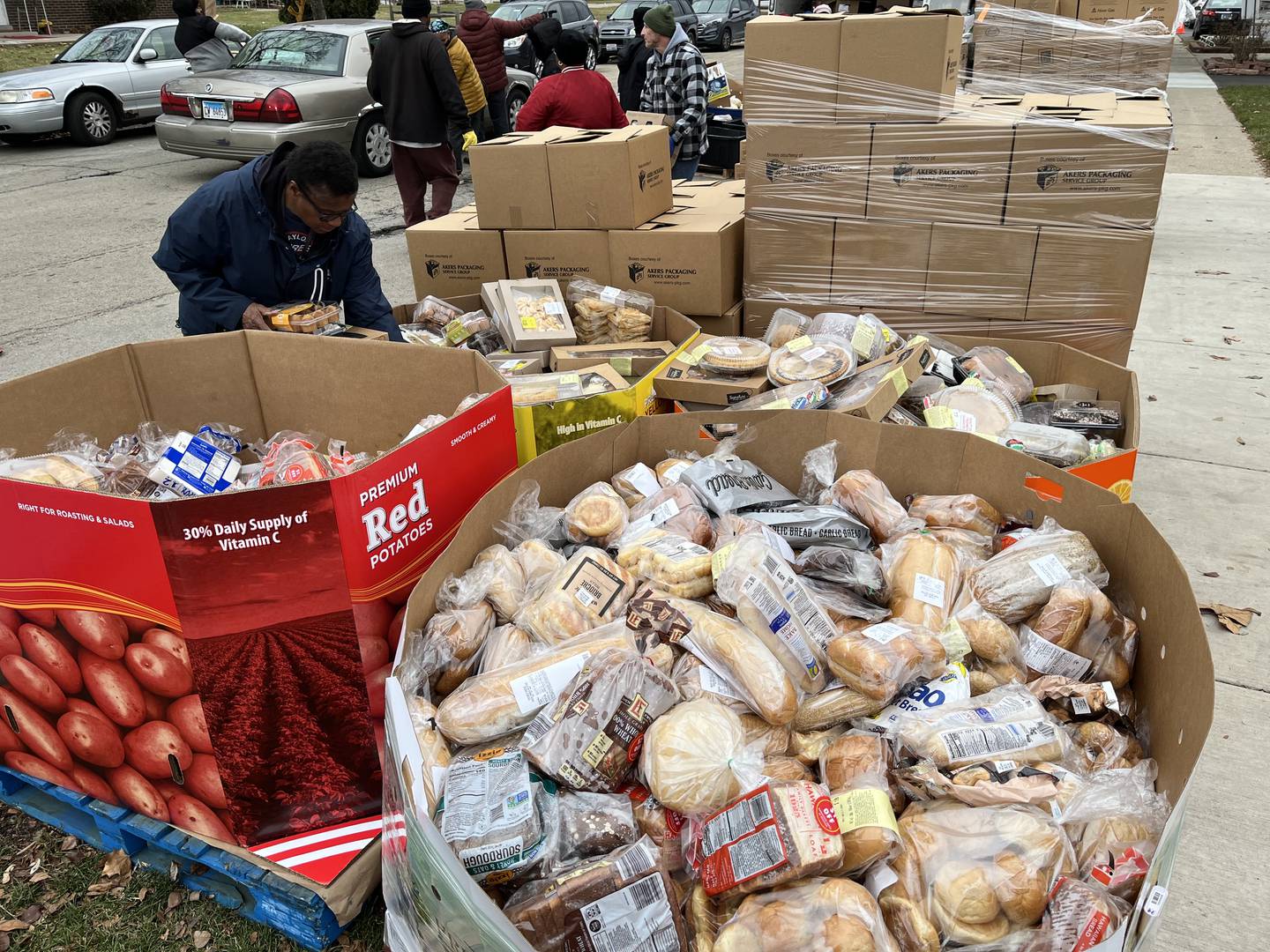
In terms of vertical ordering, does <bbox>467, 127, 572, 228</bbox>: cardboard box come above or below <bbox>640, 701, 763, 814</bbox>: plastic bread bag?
above

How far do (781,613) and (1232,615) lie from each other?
2.18 m

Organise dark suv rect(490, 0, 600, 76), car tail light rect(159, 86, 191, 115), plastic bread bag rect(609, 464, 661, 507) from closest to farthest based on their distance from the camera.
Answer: plastic bread bag rect(609, 464, 661, 507)
car tail light rect(159, 86, 191, 115)
dark suv rect(490, 0, 600, 76)

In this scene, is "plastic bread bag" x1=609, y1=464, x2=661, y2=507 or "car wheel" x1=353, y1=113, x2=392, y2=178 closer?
"plastic bread bag" x1=609, y1=464, x2=661, y2=507

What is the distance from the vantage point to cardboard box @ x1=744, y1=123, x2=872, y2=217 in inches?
142

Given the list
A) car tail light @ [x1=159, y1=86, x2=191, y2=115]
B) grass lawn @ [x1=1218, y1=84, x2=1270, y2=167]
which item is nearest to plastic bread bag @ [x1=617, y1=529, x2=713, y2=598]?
car tail light @ [x1=159, y1=86, x2=191, y2=115]

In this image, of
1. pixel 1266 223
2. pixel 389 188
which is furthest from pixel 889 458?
pixel 389 188

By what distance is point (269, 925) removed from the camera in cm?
214

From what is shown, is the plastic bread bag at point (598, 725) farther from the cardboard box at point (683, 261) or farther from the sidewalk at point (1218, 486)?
the cardboard box at point (683, 261)

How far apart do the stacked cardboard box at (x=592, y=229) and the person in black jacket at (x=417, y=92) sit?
2.33 meters

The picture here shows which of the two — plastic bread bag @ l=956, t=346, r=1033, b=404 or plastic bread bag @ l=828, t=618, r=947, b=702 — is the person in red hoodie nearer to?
plastic bread bag @ l=956, t=346, r=1033, b=404

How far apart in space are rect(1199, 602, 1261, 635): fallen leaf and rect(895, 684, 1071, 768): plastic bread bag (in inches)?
69.2

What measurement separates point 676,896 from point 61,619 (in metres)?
1.44

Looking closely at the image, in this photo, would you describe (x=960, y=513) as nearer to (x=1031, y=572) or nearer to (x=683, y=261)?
(x=1031, y=572)

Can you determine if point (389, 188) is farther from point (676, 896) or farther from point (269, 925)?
point (676, 896)
